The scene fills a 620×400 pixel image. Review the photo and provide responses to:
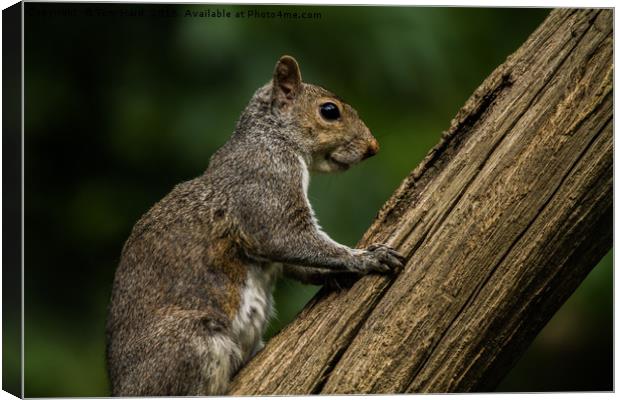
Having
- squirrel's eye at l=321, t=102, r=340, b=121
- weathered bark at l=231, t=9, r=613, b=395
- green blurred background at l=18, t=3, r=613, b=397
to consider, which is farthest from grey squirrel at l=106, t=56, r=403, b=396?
green blurred background at l=18, t=3, r=613, b=397

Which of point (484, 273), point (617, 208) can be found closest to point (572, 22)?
point (617, 208)

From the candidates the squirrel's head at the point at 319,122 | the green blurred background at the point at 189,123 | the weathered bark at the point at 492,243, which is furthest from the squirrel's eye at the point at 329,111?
the weathered bark at the point at 492,243

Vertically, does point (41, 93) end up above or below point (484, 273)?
below

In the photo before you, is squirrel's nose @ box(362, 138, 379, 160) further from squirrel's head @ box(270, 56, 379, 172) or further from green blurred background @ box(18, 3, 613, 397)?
green blurred background @ box(18, 3, 613, 397)

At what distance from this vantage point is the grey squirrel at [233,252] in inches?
211

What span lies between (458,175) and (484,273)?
0.58 meters

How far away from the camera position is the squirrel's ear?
5992 millimetres

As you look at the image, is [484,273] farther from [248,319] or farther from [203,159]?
[203,159]

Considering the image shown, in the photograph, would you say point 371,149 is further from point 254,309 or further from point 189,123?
point 189,123

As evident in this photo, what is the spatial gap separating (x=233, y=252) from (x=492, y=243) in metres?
1.59

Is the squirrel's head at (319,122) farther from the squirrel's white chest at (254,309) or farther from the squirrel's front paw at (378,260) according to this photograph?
the squirrel's front paw at (378,260)

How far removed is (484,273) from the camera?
512 cm

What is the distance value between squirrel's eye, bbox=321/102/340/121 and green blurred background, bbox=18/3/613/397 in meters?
0.67

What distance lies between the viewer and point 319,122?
19.9 feet
